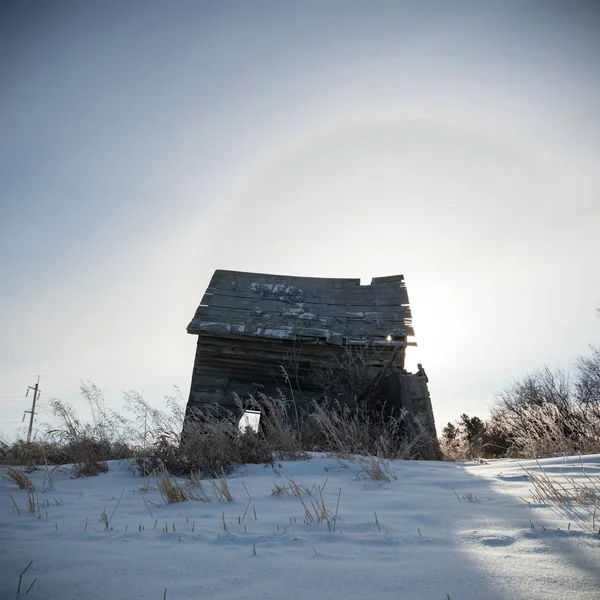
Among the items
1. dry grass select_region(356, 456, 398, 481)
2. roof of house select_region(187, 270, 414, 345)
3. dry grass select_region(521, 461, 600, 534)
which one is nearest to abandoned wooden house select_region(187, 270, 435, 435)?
roof of house select_region(187, 270, 414, 345)

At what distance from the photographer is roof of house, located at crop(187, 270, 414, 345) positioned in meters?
10.1

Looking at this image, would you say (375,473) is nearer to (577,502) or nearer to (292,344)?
(577,502)

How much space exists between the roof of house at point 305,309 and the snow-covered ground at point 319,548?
7.26 metres

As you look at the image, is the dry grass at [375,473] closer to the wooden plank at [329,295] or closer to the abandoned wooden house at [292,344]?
the abandoned wooden house at [292,344]

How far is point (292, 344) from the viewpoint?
1016 cm

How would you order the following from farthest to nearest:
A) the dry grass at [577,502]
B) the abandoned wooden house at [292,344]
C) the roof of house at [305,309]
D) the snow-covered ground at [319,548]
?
the roof of house at [305,309] < the abandoned wooden house at [292,344] < the dry grass at [577,502] < the snow-covered ground at [319,548]

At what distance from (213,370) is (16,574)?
9.04 metres

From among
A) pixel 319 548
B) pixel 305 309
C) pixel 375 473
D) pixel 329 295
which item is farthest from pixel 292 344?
pixel 319 548

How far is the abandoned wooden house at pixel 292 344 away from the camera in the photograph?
9.42 meters

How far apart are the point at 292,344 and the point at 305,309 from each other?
149cm

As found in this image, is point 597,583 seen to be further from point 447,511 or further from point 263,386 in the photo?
point 263,386

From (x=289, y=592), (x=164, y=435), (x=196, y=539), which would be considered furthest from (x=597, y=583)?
(x=164, y=435)

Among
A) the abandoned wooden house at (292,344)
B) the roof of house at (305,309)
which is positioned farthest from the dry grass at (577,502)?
the roof of house at (305,309)

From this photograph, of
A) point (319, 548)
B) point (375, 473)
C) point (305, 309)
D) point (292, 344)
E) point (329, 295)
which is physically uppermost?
point (329, 295)
